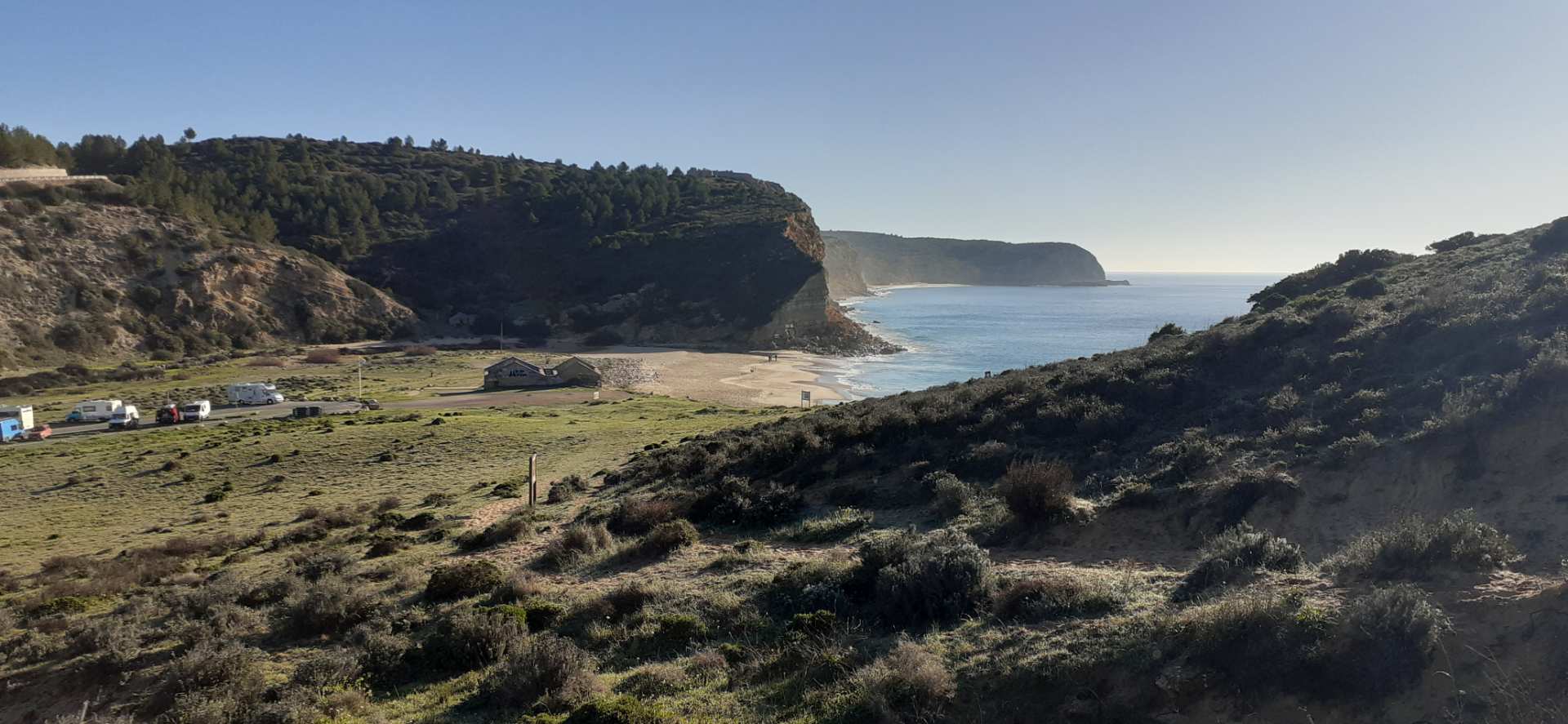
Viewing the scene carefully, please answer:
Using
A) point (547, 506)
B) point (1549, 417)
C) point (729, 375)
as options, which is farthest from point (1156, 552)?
point (729, 375)

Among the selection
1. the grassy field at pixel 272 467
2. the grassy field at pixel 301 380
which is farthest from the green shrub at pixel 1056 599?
the grassy field at pixel 301 380

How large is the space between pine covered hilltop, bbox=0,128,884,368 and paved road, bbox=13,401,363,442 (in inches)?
1161

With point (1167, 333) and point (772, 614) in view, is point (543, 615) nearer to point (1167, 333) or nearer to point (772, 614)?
point (772, 614)

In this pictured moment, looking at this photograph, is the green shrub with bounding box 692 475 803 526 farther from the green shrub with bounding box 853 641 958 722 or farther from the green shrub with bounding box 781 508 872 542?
the green shrub with bounding box 853 641 958 722

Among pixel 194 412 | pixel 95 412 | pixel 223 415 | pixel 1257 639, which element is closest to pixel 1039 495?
pixel 1257 639

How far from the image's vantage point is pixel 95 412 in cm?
3997

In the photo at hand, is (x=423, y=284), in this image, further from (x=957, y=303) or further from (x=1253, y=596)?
(x=957, y=303)

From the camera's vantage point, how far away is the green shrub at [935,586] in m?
8.37

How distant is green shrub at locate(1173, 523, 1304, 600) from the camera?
7.83 meters

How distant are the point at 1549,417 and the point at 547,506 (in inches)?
745

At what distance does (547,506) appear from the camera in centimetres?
1917

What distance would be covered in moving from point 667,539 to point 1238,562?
8.52 meters

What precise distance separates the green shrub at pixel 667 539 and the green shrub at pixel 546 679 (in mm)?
4855

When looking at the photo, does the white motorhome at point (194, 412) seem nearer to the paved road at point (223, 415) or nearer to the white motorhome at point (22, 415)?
the paved road at point (223, 415)
